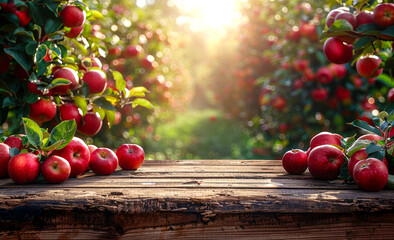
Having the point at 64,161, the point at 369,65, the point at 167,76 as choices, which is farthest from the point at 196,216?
the point at 167,76

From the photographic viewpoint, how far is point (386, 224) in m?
1.12

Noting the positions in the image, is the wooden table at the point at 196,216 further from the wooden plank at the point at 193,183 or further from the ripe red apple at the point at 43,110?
the ripe red apple at the point at 43,110

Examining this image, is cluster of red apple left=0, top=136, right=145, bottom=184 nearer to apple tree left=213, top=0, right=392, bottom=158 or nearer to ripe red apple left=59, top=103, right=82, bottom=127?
ripe red apple left=59, top=103, right=82, bottom=127

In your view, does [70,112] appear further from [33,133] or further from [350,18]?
[350,18]

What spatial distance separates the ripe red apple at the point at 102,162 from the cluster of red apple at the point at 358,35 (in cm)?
107

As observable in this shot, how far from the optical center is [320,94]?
350cm

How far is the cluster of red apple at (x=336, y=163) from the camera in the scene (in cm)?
122

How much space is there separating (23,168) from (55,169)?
11 centimetres

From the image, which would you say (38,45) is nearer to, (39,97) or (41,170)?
(39,97)

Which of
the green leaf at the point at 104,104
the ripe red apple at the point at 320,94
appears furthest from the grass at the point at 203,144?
the green leaf at the point at 104,104

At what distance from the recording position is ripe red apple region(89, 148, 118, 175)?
1572 millimetres

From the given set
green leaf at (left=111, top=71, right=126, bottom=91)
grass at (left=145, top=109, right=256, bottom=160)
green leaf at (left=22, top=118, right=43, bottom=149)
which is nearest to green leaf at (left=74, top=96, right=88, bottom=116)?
green leaf at (left=111, top=71, right=126, bottom=91)

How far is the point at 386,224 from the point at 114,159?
3.50 ft

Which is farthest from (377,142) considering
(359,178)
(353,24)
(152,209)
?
(152,209)
